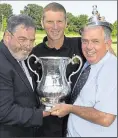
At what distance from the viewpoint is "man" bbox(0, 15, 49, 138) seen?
267 centimetres

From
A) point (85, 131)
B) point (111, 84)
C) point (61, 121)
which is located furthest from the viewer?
point (61, 121)

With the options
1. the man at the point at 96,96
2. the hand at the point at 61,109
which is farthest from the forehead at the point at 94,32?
the hand at the point at 61,109

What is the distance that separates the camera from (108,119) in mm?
2412

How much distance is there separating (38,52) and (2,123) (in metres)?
1.18

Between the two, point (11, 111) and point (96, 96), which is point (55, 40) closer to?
point (11, 111)

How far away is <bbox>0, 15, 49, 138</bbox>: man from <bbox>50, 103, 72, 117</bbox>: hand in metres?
0.14

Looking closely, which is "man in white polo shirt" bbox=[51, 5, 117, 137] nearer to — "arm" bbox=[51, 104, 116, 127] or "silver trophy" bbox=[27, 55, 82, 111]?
"arm" bbox=[51, 104, 116, 127]

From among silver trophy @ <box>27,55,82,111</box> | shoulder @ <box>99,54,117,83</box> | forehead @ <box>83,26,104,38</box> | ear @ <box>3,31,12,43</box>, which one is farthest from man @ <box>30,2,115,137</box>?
shoulder @ <box>99,54,117,83</box>

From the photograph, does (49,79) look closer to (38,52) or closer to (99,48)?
(99,48)

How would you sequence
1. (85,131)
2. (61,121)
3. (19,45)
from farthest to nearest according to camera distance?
(61,121) < (19,45) < (85,131)

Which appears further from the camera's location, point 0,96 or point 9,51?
point 9,51

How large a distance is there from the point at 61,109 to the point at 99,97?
42cm

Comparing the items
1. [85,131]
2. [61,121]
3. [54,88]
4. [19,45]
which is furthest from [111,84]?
[61,121]

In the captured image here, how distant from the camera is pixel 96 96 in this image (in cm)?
243
